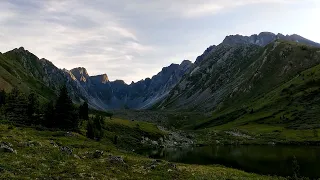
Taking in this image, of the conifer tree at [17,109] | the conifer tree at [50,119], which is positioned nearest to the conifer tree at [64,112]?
the conifer tree at [50,119]

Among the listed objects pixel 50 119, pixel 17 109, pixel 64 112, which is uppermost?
→ pixel 64 112

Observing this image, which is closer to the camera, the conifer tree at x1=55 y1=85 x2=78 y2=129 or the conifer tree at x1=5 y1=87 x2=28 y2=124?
the conifer tree at x1=55 y1=85 x2=78 y2=129

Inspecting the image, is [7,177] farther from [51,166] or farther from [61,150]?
[61,150]

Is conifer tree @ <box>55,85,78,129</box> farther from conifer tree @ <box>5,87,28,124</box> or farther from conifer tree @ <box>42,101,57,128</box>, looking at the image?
conifer tree @ <box>5,87,28,124</box>

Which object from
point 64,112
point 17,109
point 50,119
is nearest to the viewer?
point 50,119

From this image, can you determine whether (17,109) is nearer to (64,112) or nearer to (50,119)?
(50,119)

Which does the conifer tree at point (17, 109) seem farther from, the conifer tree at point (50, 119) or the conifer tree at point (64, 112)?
the conifer tree at point (64, 112)

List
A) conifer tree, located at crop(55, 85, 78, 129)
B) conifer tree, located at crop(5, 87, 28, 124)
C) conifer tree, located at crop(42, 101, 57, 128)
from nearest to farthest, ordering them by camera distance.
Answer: conifer tree, located at crop(42, 101, 57, 128) < conifer tree, located at crop(55, 85, 78, 129) < conifer tree, located at crop(5, 87, 28, 124)

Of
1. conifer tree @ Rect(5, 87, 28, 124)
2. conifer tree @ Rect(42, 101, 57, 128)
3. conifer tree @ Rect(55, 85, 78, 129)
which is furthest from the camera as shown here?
conifer tree @ Rect(5, 87, 28, 124)

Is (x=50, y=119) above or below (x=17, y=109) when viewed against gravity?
below

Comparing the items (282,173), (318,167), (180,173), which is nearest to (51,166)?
(180,173)

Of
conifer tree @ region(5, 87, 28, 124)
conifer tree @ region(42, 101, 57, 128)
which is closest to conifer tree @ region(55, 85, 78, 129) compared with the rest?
conifer tree @ region(42, 101, 57, 128)

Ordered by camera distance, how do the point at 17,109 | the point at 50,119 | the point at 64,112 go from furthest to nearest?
1. the point at 17,109
2. the point at 64,112
3. the point at 50,119

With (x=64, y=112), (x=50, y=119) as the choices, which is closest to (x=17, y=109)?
(x=50, y=119)
